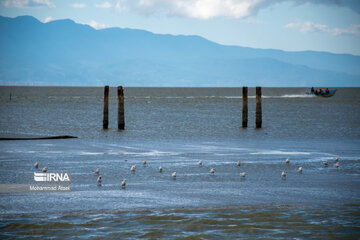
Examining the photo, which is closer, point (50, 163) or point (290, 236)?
point (290, 236)

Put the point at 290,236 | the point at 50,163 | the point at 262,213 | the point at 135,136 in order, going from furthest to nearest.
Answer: the point at 135,136 → the point at 50,163 → the point at 262,213 → the point at 290,236

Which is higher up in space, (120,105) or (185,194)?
(120,105)

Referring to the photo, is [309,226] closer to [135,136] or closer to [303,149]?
[303,149]

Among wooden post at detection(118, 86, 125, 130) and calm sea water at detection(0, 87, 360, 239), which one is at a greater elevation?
wooden post at detection(118, 86, 125, 130)

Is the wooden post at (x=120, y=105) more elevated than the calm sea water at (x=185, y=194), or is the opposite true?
the wooden post at (x=120, y=105)

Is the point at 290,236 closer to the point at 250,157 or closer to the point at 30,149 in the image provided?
the point at 250,157

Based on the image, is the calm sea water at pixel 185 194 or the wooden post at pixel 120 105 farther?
the wooden post at pixel 120 105

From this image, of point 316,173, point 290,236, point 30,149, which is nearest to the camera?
point 290,236

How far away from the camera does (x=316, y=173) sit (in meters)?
18.0

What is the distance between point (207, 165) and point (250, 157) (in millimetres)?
3118

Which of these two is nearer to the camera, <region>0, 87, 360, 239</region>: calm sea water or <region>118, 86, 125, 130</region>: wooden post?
<region>0, 87, 360, 239</region>: calm sea water

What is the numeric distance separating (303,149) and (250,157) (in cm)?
470

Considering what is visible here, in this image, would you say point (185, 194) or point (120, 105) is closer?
point (185, 194)

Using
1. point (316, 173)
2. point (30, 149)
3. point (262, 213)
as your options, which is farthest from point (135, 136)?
point (262, 213)
